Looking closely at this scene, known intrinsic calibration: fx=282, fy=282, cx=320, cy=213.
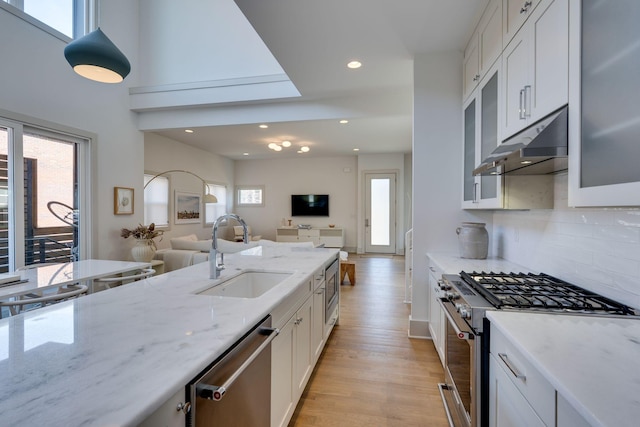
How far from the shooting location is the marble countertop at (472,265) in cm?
198

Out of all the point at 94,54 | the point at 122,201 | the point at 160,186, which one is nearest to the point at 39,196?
the point at 122,201

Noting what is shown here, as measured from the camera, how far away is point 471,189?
2395 mm

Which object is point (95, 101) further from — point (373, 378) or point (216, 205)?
point (373, 378)

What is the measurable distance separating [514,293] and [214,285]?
1.57 metres

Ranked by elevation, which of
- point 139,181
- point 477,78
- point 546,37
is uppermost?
point 477,78

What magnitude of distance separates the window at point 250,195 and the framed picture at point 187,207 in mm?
1770

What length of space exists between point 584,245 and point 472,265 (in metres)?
0.74

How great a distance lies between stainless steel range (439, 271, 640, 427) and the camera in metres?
1.21

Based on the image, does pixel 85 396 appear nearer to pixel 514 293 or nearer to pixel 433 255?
pixel 514 293

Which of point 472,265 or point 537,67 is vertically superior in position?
point 537,67

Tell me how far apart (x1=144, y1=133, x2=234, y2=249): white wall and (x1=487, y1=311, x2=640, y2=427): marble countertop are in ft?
20.6

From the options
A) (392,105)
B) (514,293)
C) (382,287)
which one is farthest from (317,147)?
(514,293)

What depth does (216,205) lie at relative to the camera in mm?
7938

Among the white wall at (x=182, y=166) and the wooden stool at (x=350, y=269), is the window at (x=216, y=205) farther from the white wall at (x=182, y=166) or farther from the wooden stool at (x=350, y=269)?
the wooden stool at (x=350, y=269)
